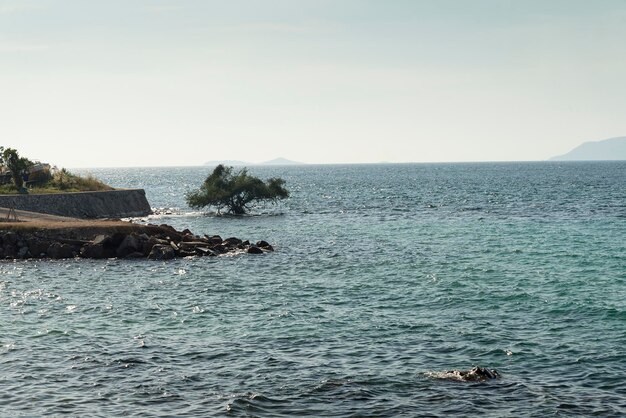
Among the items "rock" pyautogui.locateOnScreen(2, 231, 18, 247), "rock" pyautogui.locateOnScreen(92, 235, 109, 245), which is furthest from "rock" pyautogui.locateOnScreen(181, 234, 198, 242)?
"rock" pyautogui.locateOnScreen(2, 231, 18, 247)

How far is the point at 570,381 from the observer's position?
949 inches

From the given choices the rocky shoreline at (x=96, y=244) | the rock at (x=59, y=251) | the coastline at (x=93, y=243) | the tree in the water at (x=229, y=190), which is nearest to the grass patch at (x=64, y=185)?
the tree in the water at (x=229, y=190)

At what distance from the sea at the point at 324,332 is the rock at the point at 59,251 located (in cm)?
173

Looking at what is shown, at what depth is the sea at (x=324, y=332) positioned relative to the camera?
884 inches

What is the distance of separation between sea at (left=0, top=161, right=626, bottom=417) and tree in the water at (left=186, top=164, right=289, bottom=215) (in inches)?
1382

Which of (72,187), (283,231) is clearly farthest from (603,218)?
(72,187)

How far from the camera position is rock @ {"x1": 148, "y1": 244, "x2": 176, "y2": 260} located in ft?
177

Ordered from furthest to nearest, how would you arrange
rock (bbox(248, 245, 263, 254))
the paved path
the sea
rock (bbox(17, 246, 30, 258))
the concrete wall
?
1. the concrete wall
2. the paved path
3. rock (bbox(248, 245, 263, 254))
4. rock (bbox(17, 246, 30, 258))
5. the sea

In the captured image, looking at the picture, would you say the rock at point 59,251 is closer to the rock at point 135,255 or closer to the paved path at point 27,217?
the rock at point 135,255

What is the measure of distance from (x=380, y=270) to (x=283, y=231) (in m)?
28.6

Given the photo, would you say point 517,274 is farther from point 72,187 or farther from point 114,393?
point 72,187

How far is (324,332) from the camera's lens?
31.0 metres

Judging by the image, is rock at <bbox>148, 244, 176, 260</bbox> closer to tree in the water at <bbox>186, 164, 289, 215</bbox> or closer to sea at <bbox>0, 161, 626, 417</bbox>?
sea at <bbox>0, 161, 626, 417</bbox>

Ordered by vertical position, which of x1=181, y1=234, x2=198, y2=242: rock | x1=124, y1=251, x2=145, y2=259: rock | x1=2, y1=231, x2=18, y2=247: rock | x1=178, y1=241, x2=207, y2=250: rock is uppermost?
x1=2, y1=231, x2=18, y2=247: rock
